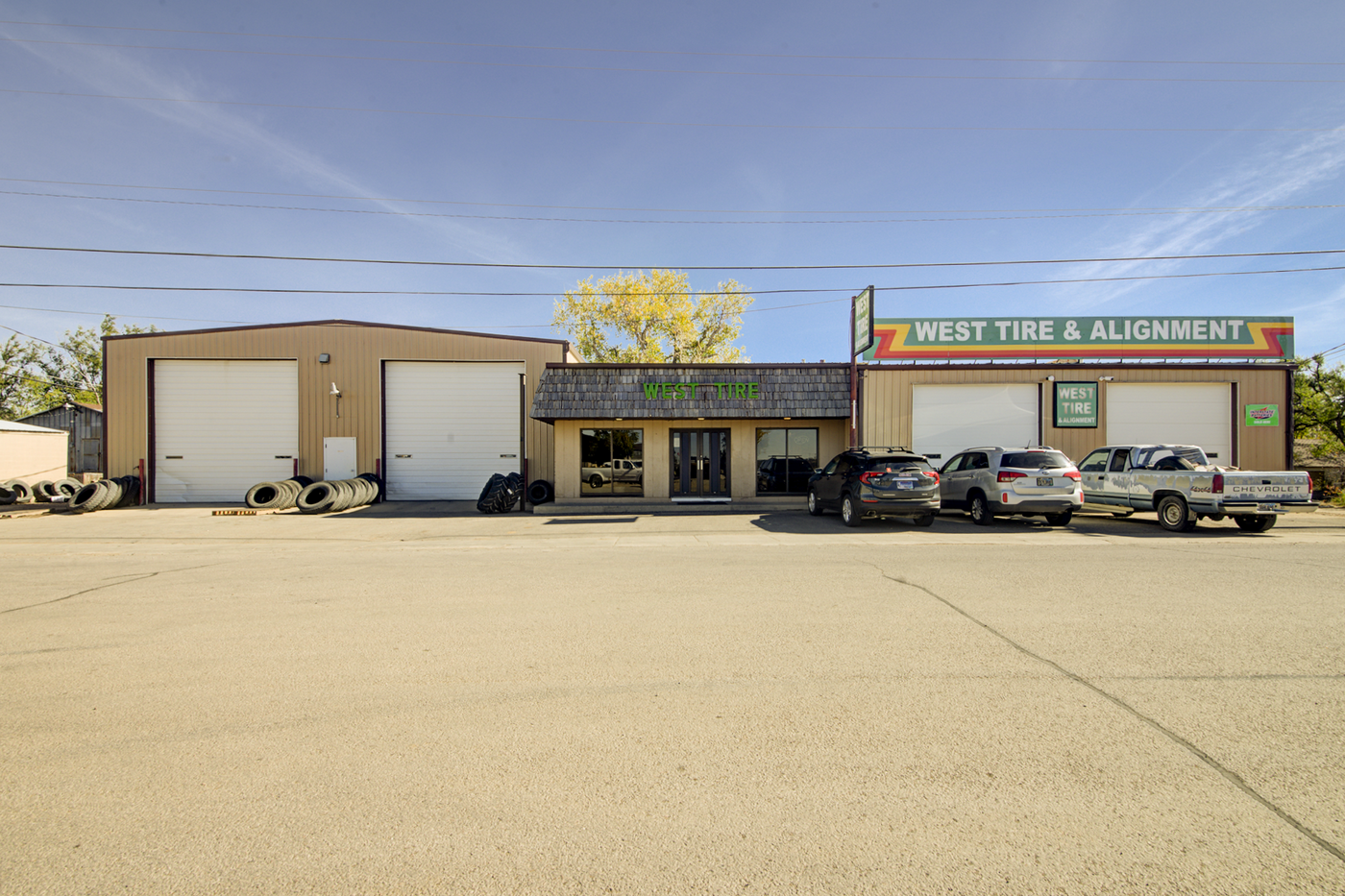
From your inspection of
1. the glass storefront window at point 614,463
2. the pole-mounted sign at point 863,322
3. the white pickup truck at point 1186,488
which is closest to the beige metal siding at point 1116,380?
the pole-mounted sign at point 863,322

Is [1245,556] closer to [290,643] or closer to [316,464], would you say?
[290,643]

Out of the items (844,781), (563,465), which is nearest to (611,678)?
(844,781)

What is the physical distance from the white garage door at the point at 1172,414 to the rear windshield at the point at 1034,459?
8.52 metres

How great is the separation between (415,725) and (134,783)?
4.35ft

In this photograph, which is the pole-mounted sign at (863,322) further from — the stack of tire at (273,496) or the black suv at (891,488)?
the stack of tire at (273,496)

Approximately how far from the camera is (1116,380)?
20906mm

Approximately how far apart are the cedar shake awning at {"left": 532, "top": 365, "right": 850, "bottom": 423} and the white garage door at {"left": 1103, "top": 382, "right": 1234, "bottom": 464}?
9121mm

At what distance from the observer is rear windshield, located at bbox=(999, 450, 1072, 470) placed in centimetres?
1438

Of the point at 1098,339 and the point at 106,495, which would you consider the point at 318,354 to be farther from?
the point at 1098,339

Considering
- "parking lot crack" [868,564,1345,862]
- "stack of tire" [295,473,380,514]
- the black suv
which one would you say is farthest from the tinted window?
"stack of tire" [295,473,380,514]

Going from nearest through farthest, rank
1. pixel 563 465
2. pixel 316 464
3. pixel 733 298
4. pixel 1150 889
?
pixel 1150 889 → pixel 563 465 → pixel 316 464 → pixel 733 298

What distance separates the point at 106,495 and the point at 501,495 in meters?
12.9

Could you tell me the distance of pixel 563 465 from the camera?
21672mm

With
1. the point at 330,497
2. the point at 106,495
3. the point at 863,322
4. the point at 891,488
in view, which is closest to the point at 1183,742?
the point at 891,488
